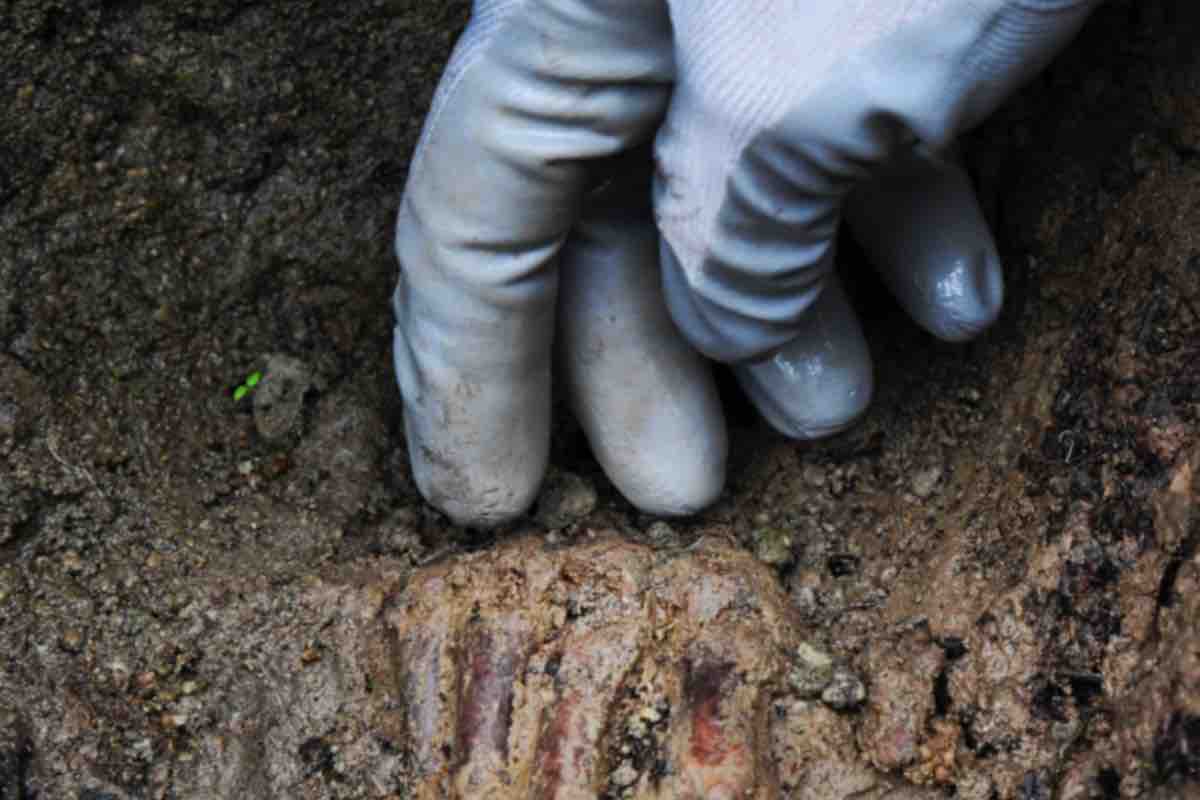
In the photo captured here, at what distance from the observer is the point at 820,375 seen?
1.44 meters

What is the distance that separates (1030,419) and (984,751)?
0.30 meters

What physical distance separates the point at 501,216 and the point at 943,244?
1.25 ft

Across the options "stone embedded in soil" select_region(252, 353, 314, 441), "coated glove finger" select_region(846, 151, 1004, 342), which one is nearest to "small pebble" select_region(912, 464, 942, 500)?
"coated glove finger" select_region(846, 151, 1004, 342)

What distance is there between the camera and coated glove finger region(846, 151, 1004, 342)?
1376 millimetres

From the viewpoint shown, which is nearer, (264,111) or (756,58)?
(756,58)

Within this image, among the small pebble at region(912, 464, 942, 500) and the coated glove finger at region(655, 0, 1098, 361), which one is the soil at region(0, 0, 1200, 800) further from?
the coated glove finger at region(655, 0, 1098, 361)

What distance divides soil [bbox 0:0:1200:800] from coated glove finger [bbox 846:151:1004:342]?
2.6 inches

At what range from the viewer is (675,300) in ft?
4.23

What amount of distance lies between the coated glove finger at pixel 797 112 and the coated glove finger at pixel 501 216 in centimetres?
8

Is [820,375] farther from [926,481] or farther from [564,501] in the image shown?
[564,501]

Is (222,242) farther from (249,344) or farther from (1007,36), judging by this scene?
(1007,36)

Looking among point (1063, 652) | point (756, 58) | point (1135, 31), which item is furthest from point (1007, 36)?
point (1063, 652)

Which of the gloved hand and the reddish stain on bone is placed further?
the reddish stain on bone

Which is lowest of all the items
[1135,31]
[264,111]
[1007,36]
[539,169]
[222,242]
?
[222,242]
